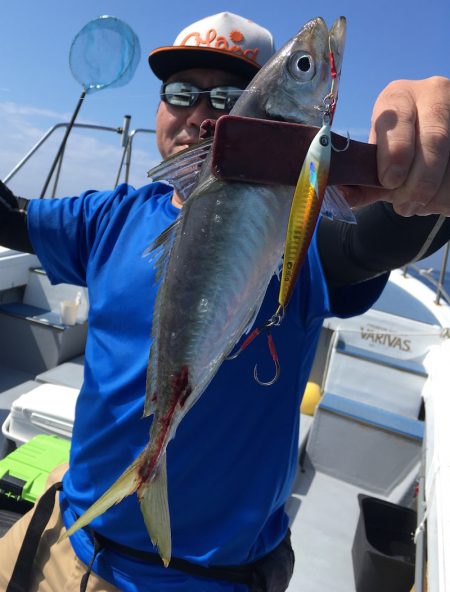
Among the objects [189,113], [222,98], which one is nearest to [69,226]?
[189,113]

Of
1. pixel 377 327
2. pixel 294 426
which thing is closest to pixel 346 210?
pixel 294 426

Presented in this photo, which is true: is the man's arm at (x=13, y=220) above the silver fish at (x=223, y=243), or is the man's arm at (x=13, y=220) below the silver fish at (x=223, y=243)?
below

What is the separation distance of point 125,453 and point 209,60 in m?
1.39

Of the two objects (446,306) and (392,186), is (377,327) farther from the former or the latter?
(392,186)

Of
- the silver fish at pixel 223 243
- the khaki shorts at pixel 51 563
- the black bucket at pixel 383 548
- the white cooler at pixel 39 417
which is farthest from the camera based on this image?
the white cooler at pixel 39 417

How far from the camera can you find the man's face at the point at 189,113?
67.8 inches

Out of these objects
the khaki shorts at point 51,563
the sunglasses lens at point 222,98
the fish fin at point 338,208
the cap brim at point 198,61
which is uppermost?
the cap brim at point 198,61

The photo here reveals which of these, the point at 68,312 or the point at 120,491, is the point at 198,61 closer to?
the point at 120,491

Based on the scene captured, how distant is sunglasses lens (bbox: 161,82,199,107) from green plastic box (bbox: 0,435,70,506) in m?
1.96

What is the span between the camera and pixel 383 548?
3057 mm

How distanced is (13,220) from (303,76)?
5.04ft

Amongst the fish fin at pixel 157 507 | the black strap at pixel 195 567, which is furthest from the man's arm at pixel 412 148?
the black strap at pixel 195 567

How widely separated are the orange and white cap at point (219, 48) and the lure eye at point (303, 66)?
919 millimetres

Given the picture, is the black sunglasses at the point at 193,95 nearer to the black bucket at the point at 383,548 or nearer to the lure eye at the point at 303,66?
the lure eye at the point at 303,66
